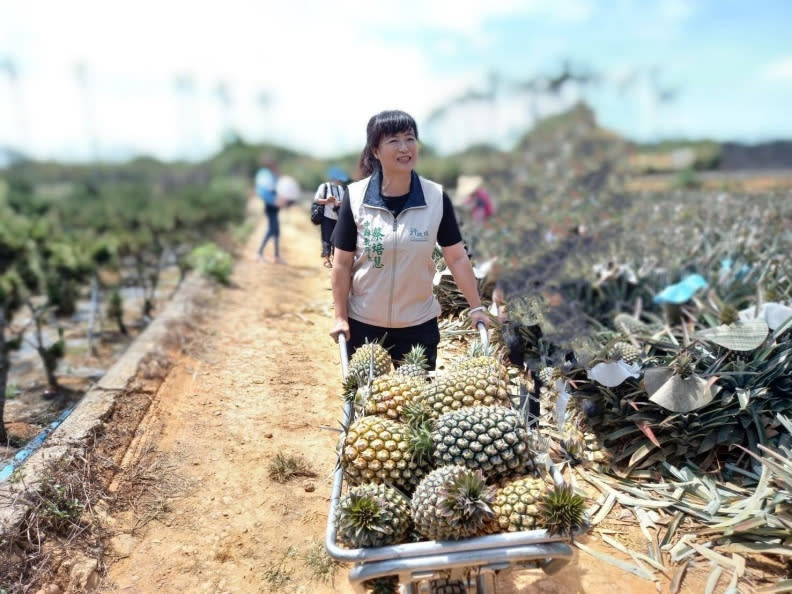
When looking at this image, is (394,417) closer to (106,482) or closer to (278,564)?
(278,564)

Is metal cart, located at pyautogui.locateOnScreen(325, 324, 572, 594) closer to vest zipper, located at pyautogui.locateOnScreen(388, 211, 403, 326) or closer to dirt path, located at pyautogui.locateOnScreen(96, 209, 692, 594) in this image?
dirt path, located at pyautogui.locateOnScreen(96, 209, 692, 594)

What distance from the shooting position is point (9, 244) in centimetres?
947

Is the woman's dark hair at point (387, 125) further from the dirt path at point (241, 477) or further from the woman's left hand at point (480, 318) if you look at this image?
the dirt path at point (241, 477)

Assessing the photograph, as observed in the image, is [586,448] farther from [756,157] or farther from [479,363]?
[756,157]

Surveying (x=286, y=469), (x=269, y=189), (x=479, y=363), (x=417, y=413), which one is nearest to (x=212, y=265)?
(x=269, y=189)

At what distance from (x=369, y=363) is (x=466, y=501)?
91 cm

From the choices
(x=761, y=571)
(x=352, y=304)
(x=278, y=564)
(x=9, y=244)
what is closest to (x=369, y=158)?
(x=352, y=304)

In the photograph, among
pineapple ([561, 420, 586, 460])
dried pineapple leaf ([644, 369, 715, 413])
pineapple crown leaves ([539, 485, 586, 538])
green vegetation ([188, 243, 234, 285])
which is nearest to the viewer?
pineapple crown leaves ([539, 485, 586, 538])

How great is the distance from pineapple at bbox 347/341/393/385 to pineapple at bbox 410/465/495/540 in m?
0.70

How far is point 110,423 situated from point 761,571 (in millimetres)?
3951

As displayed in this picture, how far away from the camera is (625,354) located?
4184 millimetres

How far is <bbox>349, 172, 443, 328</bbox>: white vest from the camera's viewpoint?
123 inches

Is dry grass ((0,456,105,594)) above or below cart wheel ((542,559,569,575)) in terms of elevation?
below

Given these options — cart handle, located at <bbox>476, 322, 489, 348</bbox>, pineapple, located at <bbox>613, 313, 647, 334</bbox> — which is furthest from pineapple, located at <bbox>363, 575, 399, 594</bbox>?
pineapple, located at <bbox>613, 313, 647, 334</bbox>
